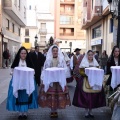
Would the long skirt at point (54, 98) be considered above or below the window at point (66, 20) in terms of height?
below

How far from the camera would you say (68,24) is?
5900 cm

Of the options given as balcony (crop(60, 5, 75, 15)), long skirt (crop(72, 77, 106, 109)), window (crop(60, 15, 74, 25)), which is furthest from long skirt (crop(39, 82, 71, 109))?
balcony (crop(60, 5, 75, 15))

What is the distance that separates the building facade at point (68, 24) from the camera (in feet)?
191

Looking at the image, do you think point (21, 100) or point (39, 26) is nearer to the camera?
point (21, 100)

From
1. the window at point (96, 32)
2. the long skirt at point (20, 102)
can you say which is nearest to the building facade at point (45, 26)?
the window at point (96, 32)

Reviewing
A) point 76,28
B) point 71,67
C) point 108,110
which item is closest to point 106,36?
point 71,67

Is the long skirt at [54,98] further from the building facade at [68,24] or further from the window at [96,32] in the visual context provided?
the building facade at [68,24]

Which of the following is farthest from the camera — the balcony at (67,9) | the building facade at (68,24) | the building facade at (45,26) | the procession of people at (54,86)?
the building facade at (45,26)

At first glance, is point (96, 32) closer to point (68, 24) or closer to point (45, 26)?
point (68, 24)

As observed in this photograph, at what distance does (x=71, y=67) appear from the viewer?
12789mm

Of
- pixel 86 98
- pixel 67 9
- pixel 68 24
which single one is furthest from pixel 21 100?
pixel 67 9

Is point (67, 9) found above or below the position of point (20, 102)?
above

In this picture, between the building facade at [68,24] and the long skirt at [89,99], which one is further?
the building facade at [68,24]

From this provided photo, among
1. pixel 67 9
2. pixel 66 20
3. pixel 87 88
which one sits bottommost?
pixel 87 88
